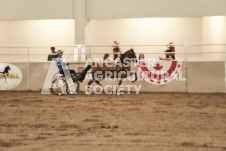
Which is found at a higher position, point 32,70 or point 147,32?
point 147,32

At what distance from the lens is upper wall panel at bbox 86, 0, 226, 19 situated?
20766mm

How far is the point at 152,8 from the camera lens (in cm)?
2106

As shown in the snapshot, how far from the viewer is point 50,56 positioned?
736 inches

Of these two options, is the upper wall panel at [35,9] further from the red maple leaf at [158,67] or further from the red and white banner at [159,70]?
the red maple leaf at [158,67]

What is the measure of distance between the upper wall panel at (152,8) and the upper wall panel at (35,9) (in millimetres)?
1044

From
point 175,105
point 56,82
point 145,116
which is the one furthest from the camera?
point 56,82

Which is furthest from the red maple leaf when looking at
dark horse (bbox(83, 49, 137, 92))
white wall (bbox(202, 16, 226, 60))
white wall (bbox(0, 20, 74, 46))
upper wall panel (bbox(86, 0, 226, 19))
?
white wall (bbox(0, 20, 74, 46))

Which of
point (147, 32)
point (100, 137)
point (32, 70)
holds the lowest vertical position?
point (100, 137)

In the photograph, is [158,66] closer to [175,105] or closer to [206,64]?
[206,64]

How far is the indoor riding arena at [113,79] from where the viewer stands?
8742mm

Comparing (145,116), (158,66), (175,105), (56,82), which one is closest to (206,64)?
(158,66)

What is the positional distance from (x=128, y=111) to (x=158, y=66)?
5595mm

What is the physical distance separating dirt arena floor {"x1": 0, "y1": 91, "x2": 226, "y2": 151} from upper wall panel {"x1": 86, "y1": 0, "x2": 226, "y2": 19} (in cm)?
591

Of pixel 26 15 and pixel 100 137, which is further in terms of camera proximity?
pixel 26 15
